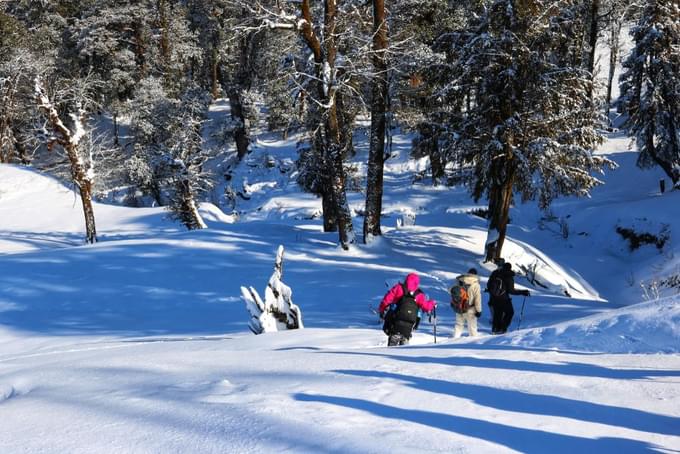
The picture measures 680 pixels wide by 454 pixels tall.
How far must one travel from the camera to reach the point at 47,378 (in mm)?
5852

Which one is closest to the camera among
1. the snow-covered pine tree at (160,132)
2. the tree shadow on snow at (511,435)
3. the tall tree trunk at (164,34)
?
the tree shadow on snow at (511,435)

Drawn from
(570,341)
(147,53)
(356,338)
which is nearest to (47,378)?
(356,338)

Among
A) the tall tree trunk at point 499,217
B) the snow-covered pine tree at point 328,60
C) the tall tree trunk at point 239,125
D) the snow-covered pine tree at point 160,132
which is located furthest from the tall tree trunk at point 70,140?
the tall tree trunk at point 239,125

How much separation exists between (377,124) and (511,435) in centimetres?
1391

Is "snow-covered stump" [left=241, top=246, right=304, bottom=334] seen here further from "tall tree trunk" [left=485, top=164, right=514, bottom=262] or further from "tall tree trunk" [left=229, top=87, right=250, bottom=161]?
"tall tree trunk" [left=229, top=87, right=250, bottom=161]

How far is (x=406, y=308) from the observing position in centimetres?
769

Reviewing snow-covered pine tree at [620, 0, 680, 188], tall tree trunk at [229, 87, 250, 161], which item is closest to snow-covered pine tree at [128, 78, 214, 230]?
tall tree trunk at [229, 87, 250, 161]

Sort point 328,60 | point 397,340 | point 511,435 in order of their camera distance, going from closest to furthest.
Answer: point 511,435, point 397,340, point 328,60

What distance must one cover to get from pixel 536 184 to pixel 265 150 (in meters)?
25.5

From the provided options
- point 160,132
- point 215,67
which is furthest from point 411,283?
point 215,67

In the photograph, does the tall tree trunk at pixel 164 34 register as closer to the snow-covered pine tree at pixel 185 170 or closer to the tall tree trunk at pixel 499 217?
the snow-covered pine tree at pixel 185 170

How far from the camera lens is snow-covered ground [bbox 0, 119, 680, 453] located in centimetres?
380

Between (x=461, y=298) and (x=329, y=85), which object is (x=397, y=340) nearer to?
(x=461, y=298)

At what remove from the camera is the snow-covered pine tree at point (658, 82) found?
2576 centimetres
